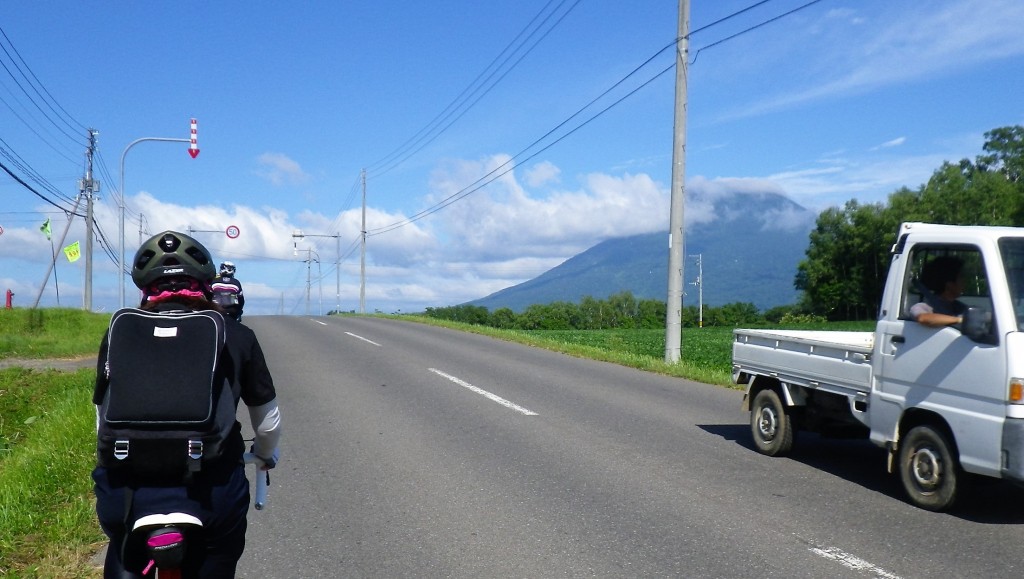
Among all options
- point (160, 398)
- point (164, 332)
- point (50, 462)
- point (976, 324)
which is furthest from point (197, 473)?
point (50, 462)

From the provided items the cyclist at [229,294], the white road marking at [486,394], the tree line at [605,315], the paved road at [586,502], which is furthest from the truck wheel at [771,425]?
the tree line at [605,315]

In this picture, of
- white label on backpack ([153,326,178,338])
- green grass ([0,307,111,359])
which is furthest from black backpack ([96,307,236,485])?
green grass ([0,307,111,359])

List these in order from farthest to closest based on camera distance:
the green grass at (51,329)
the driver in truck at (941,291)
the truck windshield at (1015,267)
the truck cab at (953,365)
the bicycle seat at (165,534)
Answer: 1. the green grass at (51,329)
2. the driver in truck at (941,291)
3. the truck windshield at (1015,267)
4. the truck cab at (953,365)
5. the bicycle seat at (165,534)

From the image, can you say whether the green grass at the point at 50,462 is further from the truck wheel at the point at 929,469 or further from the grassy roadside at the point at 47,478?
the truck wheel at the point at 929,469

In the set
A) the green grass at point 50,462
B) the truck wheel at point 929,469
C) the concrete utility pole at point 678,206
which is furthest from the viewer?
the concrete utility pole at point 678,206

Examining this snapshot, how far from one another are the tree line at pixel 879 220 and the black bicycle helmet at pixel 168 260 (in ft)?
290

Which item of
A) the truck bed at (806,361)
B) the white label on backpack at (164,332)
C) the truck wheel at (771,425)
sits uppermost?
the white label on backpack at (164,332)

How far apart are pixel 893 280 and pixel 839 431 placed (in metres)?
1.83

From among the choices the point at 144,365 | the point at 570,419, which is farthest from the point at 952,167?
the point at 144,365

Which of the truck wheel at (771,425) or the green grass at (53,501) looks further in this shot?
the truck wheel at (771,425)

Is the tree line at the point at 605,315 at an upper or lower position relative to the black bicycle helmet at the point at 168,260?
lower

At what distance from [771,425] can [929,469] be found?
2.14 meters

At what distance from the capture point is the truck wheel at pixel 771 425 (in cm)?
812

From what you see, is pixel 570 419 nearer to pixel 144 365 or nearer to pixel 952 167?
pixel 144 365
